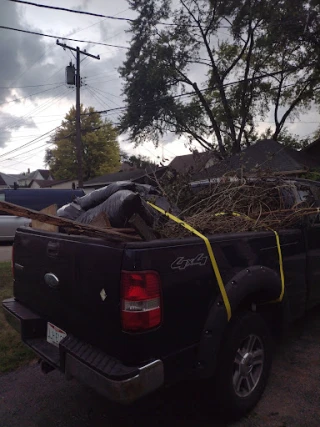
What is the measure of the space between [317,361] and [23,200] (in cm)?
1410

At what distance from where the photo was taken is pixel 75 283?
2.47m

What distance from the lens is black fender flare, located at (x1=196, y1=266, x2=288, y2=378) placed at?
2.39 metres

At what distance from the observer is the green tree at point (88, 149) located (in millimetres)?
44094

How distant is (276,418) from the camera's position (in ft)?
8.90

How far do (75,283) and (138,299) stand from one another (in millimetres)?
566

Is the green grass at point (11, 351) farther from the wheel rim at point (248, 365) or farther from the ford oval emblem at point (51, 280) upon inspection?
the wheel rim at point (248, 365)

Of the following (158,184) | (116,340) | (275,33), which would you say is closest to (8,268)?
(158,184)

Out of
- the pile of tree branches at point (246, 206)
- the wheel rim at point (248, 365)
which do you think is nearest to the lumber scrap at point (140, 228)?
the pile of tree branches at point (246, 206)

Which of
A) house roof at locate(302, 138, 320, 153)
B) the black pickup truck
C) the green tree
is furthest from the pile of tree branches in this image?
the green tree

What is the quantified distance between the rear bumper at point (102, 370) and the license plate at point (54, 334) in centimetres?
4

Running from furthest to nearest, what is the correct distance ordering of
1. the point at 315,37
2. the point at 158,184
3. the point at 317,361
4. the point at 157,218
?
the point at 315,37 → the point at 158,184 → the point at 317,361 → the point at 157,218

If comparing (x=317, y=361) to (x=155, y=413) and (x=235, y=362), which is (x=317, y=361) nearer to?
(x=235, y=362)

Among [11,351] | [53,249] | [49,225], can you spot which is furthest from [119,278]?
[11,351]

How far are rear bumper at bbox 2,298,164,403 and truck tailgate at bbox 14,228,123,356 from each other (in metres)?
0.07
